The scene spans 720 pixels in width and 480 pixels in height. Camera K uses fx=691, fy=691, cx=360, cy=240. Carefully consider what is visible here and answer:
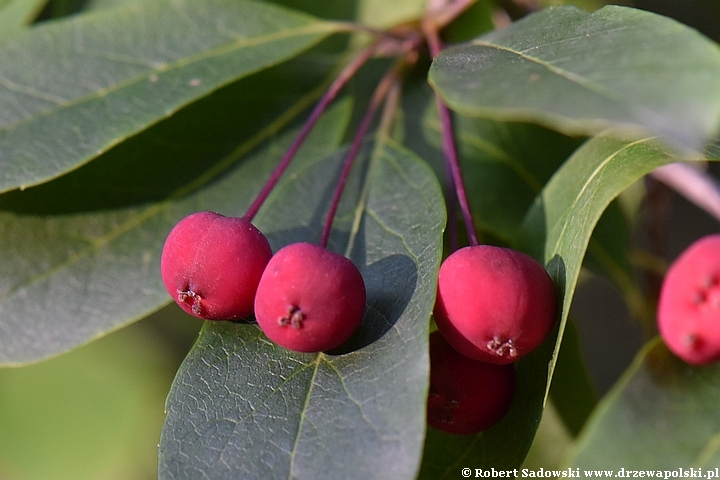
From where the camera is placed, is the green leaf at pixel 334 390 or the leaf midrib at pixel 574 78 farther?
the green leaf at pixel 334 390

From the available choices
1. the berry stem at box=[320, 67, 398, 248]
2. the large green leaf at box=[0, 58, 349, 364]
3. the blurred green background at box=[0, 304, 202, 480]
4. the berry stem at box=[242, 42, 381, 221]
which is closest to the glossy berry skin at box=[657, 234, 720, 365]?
the berry stem at box=[320, 67, 398, 248]

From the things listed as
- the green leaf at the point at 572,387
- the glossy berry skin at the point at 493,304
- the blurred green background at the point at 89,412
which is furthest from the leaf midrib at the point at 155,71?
the blurred green background at the point at 89,412

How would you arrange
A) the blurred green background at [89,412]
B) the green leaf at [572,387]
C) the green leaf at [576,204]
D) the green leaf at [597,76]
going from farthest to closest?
the blurred green background at [89,412], the green leaf at [572,387], the green leaf at [576,204], the green leaf at [597,76]

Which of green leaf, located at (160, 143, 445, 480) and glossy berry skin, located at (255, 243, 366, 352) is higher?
glossy berry skin, located at (255, 243, 366, 352)

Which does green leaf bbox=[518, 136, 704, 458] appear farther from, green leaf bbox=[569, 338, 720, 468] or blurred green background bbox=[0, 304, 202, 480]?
blurred green background bbox=[0, 304, 202, 480]

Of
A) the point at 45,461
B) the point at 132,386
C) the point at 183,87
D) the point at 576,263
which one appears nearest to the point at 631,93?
the point at 576,263

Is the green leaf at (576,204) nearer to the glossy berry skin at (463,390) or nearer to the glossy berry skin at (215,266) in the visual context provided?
the glossy berry skin at (463,390)

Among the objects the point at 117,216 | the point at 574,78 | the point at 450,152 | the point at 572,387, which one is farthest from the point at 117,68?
the point at 572,387

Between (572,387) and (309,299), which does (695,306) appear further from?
(572,387)
